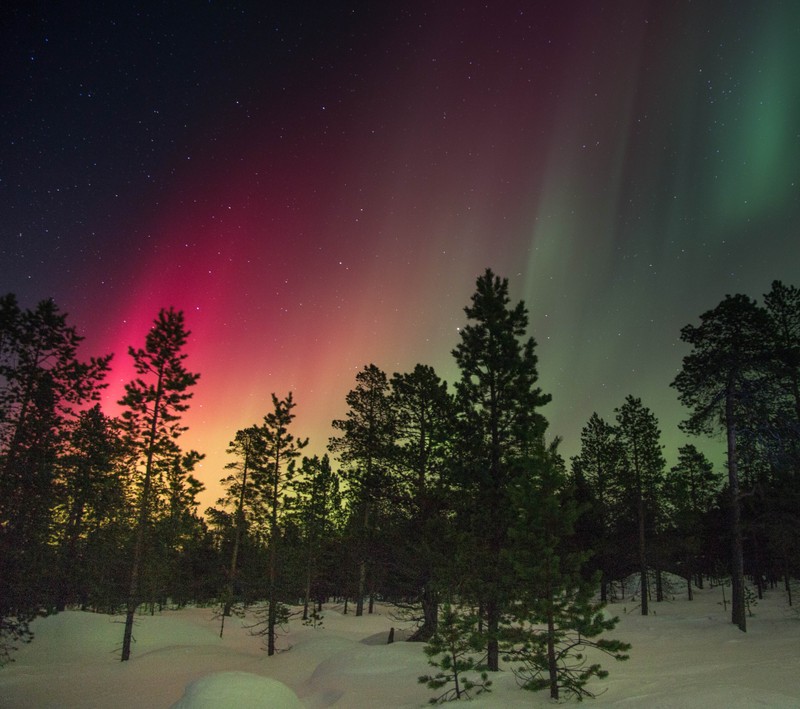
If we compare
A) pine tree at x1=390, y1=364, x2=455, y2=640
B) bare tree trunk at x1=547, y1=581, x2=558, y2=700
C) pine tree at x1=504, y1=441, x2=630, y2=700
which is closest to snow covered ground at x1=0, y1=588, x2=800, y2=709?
bare tree trunk at x1=547, y1=581, x2=558, y2=700

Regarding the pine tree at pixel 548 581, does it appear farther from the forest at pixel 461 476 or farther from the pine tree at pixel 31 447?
the pine tree at pixel 31 447

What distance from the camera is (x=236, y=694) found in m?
12.0

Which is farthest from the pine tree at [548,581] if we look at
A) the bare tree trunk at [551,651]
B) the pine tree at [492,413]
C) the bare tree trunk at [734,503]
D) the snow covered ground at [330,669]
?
the bare tree trunk at [734,503]

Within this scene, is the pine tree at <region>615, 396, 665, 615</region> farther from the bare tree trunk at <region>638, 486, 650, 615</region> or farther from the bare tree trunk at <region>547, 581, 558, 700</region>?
the bare tree trunk at <region>547, 581, 558, 700</region>

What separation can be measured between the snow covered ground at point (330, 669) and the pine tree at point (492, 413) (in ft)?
16.3

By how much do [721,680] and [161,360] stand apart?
2852cm

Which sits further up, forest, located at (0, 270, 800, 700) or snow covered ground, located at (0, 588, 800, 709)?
forest, located at (0, 270, 800, 700)

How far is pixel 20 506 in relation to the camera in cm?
1727

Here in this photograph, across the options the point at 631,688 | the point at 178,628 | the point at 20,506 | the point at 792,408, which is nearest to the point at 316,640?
the point at 178,628

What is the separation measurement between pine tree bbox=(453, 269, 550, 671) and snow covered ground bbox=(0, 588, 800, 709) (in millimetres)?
4968

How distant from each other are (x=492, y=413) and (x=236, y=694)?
1221cm

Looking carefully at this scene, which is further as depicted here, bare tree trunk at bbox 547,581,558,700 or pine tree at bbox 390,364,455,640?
pine tree at bbox 390,364,455,640

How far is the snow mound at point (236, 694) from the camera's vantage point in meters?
11.7

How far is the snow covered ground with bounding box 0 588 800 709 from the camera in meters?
12.1
